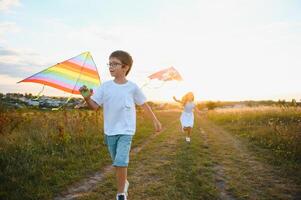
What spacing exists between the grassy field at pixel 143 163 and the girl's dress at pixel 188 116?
145cm

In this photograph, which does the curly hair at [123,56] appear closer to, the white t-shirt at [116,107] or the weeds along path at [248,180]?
the white t-shirt at [116,107]

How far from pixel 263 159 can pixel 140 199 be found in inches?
211

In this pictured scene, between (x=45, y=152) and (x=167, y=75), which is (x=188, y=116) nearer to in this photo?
(x=167, y=75)

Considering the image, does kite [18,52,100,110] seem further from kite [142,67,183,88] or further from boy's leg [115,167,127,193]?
kite [142,67,183,88]

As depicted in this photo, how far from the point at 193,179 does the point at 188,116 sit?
7.01m

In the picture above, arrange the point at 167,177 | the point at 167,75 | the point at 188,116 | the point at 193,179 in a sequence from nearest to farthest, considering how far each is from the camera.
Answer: the point at 193,179 < the point at 167,177 < the point at 167,75 < the point at 188,116

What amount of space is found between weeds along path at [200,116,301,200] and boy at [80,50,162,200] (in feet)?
6.73

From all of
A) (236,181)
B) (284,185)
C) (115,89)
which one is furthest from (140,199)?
(284,185)

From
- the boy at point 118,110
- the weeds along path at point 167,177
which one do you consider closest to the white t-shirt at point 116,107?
the boy at point 118,110

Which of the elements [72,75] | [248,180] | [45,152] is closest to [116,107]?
[72,75]

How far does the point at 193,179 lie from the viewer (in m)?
6.66

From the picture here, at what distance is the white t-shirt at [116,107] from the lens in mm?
4816

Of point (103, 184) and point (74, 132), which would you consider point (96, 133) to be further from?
point (103, 184)

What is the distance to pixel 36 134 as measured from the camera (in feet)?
32.0
